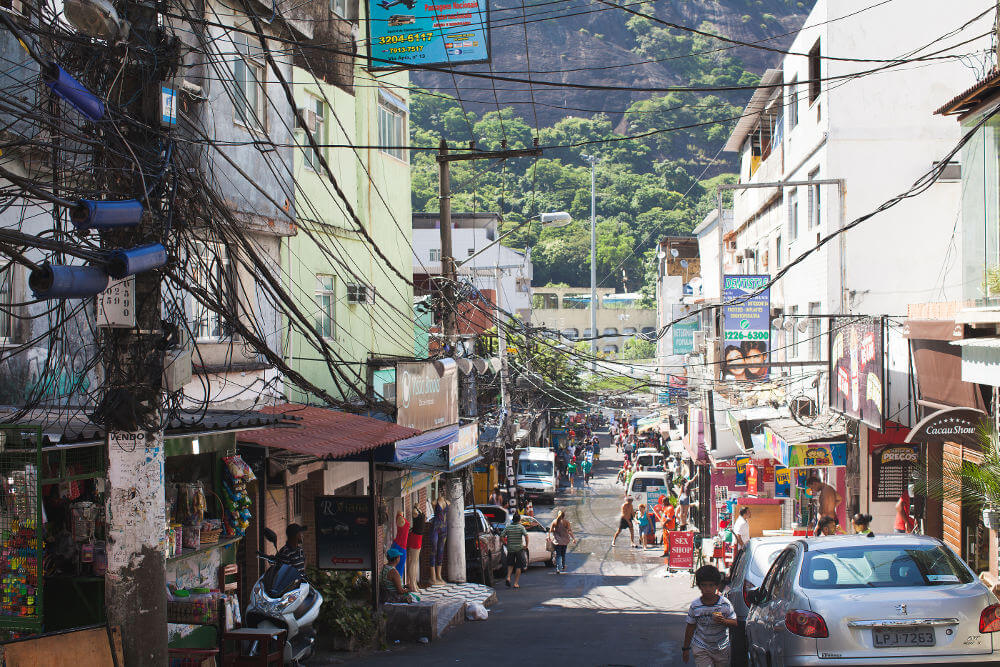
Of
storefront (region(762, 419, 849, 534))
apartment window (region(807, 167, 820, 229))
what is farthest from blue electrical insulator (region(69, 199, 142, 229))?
apartment window (region(807, 167, 820, 229))

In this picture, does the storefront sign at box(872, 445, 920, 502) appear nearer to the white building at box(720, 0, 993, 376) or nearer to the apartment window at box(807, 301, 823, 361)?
the white building at box(720, 0, 993, 376)

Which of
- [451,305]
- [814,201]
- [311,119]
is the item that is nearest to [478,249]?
[814,201]

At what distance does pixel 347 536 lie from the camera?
1321 cm

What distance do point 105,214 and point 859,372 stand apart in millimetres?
12974

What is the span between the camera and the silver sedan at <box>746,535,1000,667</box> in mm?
7371

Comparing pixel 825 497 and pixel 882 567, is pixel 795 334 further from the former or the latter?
pixel 882 567

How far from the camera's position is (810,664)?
24.5 ft

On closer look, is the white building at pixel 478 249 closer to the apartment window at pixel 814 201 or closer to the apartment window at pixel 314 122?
the apartment window at pixel 814 201

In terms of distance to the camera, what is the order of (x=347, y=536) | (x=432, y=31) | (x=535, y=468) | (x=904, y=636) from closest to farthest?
(x=904, y=636), (x=347, y=536), (x=432, y=31), (x=535, y=468)

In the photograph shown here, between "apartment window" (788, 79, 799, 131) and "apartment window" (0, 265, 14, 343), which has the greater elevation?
"apartment window" (788, 79, 799, 131)

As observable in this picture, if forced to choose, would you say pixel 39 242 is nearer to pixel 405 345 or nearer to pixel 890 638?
pixel 890 638

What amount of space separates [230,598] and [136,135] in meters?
5.80

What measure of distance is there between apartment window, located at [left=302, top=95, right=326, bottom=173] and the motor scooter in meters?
8.60

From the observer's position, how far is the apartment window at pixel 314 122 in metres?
16.9
